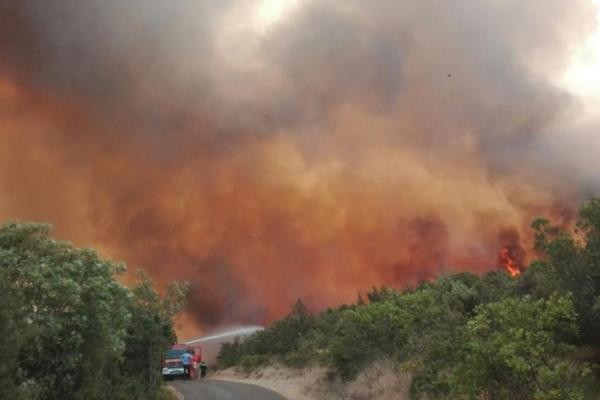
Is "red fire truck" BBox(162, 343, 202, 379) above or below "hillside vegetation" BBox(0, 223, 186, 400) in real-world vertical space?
above

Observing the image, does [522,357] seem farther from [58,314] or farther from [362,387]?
[362,387]

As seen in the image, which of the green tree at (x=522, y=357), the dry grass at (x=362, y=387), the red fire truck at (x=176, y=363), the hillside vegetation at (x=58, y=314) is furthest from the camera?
the red fire truck at (x=176, y=363)

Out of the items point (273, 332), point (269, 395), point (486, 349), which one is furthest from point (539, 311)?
point (273, 332)

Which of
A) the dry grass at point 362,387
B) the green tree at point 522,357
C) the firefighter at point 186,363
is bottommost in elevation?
the green tree at point 522,357

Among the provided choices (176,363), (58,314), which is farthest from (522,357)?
(176,363)

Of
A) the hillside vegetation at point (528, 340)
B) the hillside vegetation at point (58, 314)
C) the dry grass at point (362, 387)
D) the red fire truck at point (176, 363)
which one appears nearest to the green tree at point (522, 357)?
the hillside vegetation at point (528, 340)

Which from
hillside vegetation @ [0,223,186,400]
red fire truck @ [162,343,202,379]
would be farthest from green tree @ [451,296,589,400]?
red fire truck @ [162,343,202,379]

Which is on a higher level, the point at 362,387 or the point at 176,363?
the point at 176,363

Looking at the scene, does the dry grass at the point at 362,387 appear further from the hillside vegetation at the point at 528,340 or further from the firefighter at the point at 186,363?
the firefighter at the point at 186,363

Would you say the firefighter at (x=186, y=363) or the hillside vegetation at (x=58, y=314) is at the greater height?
the firefighter at (x=186, y=363)

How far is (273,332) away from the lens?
2955 inches

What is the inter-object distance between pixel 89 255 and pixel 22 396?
A: 6.82 meters

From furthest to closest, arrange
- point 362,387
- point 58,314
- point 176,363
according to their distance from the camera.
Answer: point 176,363 < point 362,387 < point 58,314

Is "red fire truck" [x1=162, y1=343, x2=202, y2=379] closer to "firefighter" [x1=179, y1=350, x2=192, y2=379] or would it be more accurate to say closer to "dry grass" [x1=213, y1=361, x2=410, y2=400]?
"firefighter" [x1=179, y1=350, x2=192, y2=379]
